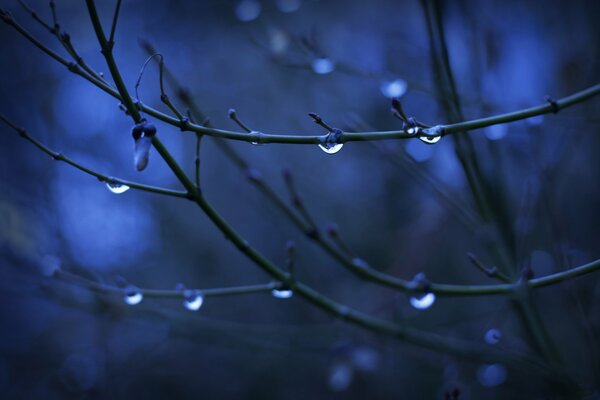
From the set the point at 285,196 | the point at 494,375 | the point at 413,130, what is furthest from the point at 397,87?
the point at 285,196

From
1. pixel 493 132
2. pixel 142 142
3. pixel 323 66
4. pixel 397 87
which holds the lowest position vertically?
pixel 142 142

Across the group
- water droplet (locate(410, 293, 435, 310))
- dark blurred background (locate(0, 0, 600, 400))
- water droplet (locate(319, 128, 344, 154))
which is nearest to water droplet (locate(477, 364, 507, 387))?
dark blurred background (locate(0, 0, 600, 400))

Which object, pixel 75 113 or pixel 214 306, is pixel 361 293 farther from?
pixel 75 113

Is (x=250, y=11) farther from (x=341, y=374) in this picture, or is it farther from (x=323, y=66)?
(x=341, y=374)

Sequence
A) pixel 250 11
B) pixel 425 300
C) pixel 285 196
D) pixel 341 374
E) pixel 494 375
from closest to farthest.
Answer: pixel 425 300 < pixel 494 375 < pixel 341 374 < pixel 250 11 < pixel 285 196

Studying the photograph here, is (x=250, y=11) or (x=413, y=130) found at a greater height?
(x=250, y=11)

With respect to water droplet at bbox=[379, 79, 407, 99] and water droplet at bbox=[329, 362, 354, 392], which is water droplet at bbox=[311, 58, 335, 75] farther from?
water droplet at bbox=[329, 362, 354, 392]
